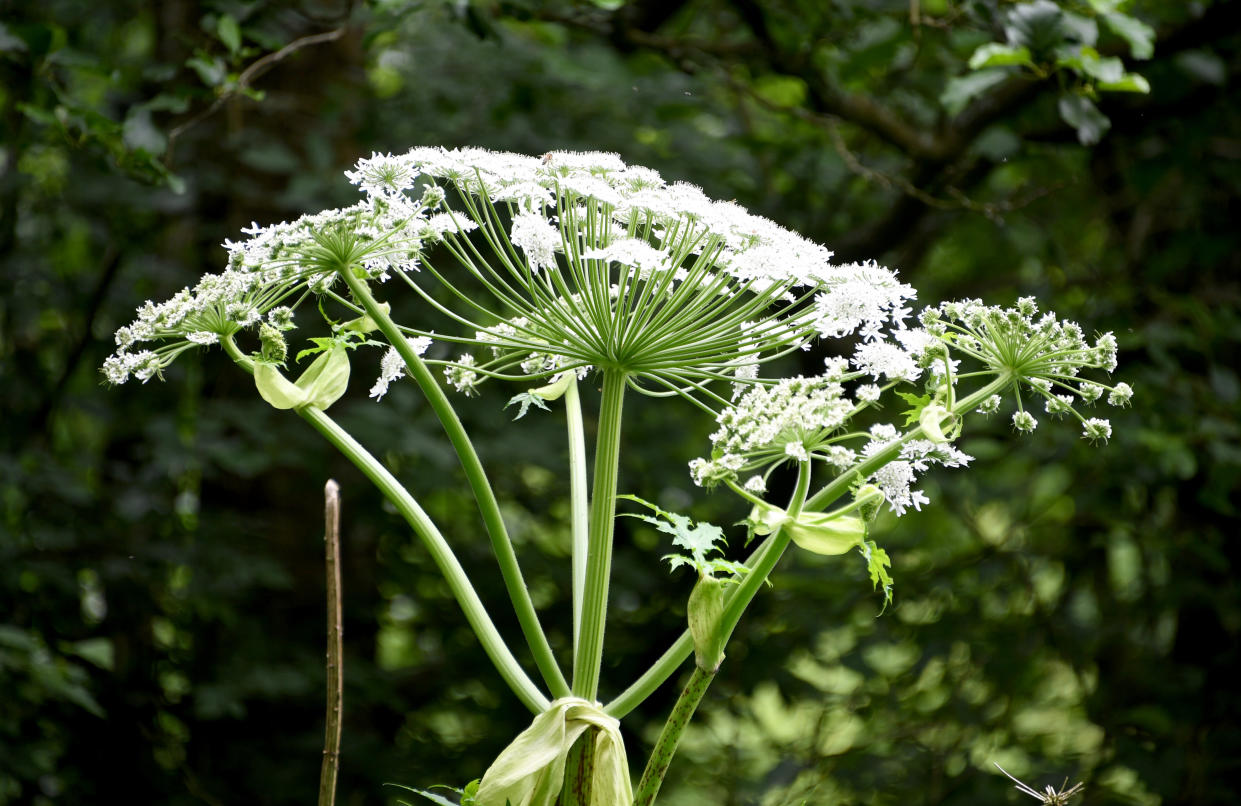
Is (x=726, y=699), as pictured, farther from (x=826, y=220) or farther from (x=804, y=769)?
(x=826, y=220)

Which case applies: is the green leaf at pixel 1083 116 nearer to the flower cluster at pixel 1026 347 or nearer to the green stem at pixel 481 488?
the flower cluster at pixel 1026 347

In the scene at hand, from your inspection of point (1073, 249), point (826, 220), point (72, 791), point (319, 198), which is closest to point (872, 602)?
point (826, 220)

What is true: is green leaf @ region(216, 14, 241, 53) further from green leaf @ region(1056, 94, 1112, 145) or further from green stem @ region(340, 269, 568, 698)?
green leaf @ region(1056, 94, 1112, 145)

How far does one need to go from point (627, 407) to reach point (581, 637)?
2.05 metres

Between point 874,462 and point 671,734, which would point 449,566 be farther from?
point 874,462

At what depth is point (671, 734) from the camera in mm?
706

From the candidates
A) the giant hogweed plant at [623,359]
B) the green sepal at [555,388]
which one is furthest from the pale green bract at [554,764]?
the green sepal at [555,388]

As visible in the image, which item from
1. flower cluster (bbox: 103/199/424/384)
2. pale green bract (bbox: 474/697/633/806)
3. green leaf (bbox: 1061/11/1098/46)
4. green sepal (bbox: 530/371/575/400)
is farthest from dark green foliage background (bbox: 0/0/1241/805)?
pale green bract (bbox: 474/697/633/806)

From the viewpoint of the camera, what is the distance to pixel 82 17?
246 centimetres

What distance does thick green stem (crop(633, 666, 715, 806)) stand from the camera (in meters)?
0.70

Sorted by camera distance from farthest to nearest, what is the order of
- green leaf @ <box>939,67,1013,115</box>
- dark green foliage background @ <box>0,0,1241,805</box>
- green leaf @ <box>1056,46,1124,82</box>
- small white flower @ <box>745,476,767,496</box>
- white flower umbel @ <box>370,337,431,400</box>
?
dark green foliage background @ <box>0,0,1241,805</box>
green leaf @ <box>939,67,1013,115</box>
green leaf @ <box>1056,46,1124,82</box>
white flower umbel @ <box>370,337,431,400</box>
small white flower @ <box>745,476,767,496</box>

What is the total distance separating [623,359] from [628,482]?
2004mm

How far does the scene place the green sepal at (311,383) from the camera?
81 centimetres

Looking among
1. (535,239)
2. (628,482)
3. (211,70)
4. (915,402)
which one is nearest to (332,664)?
(535,239)
